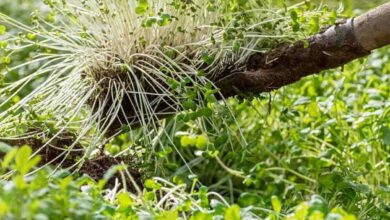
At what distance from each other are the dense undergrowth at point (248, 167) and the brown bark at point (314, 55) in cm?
4

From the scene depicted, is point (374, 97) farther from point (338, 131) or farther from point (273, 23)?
point (273, 23)

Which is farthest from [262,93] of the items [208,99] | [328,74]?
[328,74]

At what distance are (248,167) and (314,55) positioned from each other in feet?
1.12

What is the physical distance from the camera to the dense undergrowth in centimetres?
93

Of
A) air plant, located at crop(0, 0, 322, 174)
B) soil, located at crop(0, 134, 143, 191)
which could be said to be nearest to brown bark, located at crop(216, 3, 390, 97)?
air plant, located at crop(0, 0, 322, 174)

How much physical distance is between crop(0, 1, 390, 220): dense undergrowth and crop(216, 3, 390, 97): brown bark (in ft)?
0.13

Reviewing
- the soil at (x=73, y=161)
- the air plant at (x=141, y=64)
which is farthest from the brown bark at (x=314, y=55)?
the soil at (x=73, y=161)

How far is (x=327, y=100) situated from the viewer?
6.33ft

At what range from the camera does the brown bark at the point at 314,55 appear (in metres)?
1.41

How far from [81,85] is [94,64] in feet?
0.18

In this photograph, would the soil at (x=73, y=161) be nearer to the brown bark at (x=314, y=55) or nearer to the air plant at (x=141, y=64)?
the air plant at (x=141, y=64)

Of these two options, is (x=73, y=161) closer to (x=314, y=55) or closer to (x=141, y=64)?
(x=141, y=64)

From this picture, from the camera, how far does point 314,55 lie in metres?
1.49

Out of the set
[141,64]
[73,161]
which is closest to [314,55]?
[141,64]
